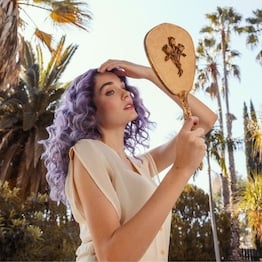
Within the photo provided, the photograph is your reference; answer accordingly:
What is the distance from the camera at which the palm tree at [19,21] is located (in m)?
4.64

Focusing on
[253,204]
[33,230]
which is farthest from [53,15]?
[253,204]

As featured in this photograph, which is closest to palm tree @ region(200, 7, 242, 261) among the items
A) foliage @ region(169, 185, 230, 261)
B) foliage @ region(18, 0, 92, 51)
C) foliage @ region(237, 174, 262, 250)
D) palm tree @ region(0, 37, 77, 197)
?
foliage @ region(169, 185, 230, 261)

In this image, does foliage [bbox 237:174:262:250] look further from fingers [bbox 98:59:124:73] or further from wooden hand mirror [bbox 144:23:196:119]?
wooden hand mirror [bbox 144:23:196:119]

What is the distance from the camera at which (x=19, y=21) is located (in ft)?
17.1

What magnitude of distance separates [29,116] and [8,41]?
5.01 metres

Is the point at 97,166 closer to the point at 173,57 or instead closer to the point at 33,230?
the point at 173,57

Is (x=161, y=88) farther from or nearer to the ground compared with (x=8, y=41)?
nearer to the ground

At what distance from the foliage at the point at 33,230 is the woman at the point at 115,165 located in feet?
17.1

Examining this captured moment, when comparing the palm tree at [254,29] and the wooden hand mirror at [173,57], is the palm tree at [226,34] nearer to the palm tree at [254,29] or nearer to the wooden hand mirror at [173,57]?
the palm tree at [254,29]

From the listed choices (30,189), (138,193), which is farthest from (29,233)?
(138,193)

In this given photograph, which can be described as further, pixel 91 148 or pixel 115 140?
pixel 115 140

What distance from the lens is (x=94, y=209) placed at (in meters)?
0.74

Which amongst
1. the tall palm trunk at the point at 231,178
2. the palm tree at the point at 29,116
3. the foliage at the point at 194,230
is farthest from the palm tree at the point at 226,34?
the palm tree at the point at 29,116

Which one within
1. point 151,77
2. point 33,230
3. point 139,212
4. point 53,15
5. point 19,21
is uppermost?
point 53,15
